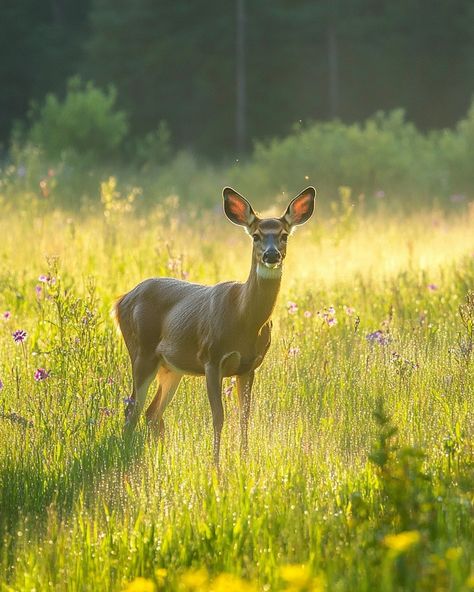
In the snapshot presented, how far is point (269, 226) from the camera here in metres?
5.78

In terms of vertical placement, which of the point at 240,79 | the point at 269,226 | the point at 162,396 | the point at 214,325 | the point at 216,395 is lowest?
the point at 216,395

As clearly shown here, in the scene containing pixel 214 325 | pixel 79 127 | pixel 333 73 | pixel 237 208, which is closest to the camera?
pixel 214 325

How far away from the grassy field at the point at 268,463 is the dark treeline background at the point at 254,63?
33.0m

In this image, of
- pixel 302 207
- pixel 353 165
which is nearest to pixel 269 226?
pixel 302 207

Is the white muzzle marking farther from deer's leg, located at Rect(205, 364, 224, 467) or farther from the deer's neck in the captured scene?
deer's leg, located at Rect(205, 364, 224, 467)

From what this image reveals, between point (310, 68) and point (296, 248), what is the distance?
3174 cm

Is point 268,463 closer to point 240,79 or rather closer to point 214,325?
point 214,325

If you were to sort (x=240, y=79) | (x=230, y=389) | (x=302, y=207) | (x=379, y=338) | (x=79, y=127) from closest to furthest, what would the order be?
(x=302, y=207) → (x=230, y=389) → (x=379, y=338) → (x=79, y=127) → (x=240, y=79)

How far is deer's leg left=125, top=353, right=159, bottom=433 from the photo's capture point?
6367 millimetres

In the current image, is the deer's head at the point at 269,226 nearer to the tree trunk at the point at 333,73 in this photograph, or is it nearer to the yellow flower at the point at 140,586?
the yellow flower at the point at 140,586

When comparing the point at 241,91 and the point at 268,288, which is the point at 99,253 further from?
the point at 241,91

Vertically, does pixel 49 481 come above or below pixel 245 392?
below

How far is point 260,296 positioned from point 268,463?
90 cm

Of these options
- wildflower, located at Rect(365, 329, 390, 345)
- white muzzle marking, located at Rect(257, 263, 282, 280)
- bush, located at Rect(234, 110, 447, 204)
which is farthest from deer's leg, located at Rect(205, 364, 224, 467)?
bush, located at Rect(234, 110, 447, 204)
